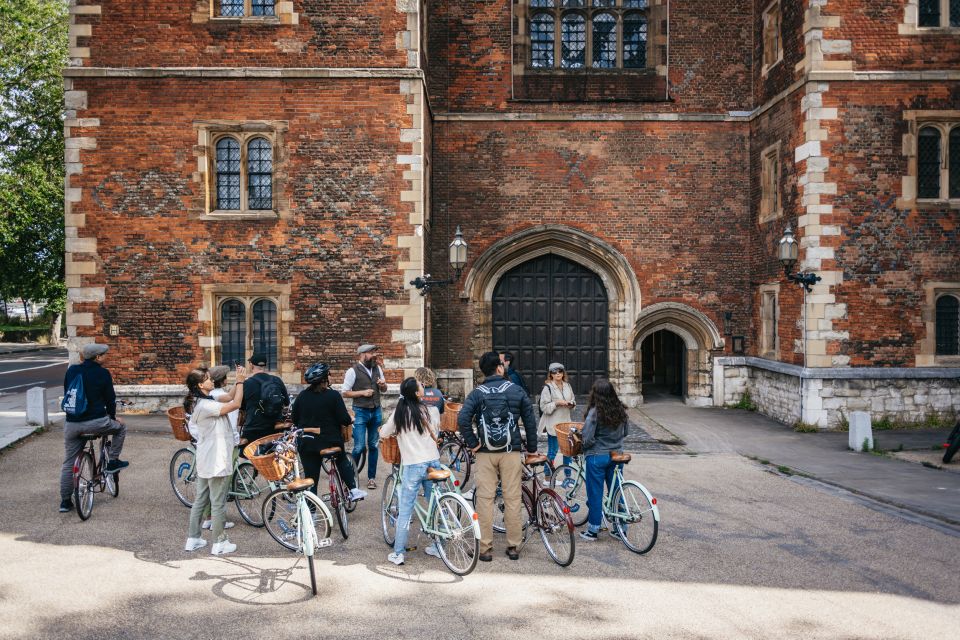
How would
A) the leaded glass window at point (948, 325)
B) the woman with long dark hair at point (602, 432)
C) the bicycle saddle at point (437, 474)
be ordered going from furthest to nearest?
the leaded glass window at point (948, 325) → the woman with long dark hair at point (602, 432) → the bicycle saddle at point (437, 474)

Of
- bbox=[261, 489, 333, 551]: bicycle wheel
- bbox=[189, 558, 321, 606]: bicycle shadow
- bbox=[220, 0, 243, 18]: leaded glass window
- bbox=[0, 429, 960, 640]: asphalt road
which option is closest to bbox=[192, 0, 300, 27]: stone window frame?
bbox=[220, 0, 243, 18]: leaded glass window

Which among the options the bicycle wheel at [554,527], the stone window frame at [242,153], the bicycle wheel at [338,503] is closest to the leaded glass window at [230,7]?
the stone window frame at [242,153]

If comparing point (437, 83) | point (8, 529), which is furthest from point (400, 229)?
point (8, 529)

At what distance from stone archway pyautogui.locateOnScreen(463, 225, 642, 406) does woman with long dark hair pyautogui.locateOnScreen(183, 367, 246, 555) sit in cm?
954

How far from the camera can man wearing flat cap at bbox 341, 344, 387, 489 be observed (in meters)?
8.75

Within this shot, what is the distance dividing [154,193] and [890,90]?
14.3m

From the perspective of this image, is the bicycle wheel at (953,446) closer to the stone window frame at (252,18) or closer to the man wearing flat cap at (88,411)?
the man wearing flat cap at (88,411)

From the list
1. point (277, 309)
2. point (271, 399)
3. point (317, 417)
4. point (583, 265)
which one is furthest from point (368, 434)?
point (583, 265)

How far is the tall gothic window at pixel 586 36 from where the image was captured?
52.1 ft

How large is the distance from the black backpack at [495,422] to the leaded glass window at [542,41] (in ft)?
38.9

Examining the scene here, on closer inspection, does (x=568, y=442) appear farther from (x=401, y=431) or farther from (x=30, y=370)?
(x=30, y=370)

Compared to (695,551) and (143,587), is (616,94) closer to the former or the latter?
(695,551)

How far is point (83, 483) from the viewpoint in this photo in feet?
24.5

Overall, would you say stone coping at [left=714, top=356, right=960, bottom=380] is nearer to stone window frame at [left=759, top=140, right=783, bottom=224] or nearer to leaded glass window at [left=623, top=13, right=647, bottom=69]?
stone window frame at [left=759, top=140, right=783, bottom=224]
